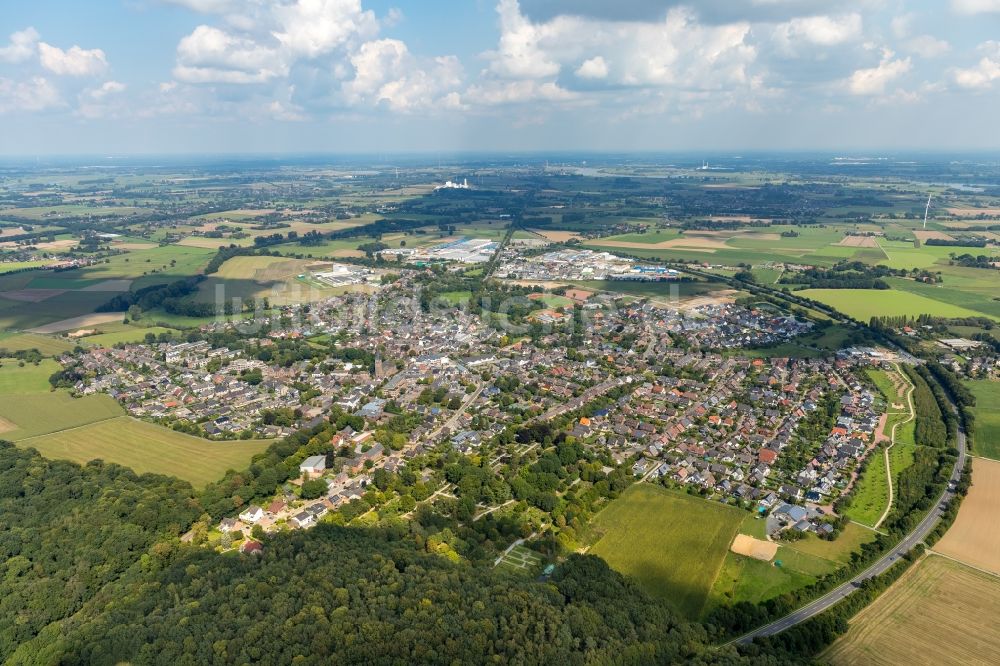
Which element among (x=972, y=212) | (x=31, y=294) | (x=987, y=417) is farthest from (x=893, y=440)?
(x=972, y=212)

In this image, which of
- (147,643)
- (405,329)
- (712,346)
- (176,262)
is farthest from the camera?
(176,262)

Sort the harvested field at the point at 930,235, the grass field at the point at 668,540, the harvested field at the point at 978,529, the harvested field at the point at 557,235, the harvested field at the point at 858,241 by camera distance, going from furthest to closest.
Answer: the harvested field at the point at 557,235
the harvested field at the point at 930,235
the harvested field at the point at 858,241
the harvested field at the point at 978,529
the grass field at the point at 668,540

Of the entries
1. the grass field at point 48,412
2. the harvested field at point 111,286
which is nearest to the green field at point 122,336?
the grass field at point 48,412

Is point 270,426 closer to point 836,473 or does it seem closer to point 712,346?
point 836,473

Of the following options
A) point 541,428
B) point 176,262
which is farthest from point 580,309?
point 176,262

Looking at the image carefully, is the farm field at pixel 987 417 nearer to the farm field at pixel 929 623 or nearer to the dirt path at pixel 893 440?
the dirt path at pixel 893 440

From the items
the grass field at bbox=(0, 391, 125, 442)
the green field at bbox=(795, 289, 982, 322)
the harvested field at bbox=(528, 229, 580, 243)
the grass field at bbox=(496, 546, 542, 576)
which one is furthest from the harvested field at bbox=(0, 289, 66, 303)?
the green field at bbox=(795, 289, 982, 322)

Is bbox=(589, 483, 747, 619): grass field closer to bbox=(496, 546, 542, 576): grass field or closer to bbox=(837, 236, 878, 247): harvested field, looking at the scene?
bbox=(496, 546, 542, 576): grass field
